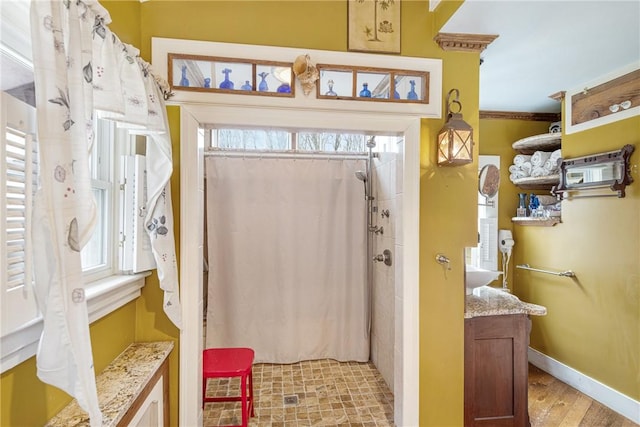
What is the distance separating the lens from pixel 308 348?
275 cm

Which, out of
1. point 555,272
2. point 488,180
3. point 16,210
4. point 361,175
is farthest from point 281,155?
point 555,272

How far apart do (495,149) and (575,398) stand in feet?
6.87

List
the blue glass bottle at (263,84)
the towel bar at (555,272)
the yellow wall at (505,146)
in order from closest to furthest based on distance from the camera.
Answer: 1. the blue glass bottle at (263,84)
2. the towel bar at (555,272)
3. the yellow wall at (505,146)

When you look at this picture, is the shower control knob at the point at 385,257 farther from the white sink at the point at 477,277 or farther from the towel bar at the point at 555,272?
the towel bar at the point at 555,272

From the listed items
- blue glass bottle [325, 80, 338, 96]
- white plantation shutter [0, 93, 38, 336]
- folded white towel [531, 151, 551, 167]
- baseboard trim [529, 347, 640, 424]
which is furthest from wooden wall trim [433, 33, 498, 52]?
baseboard trim [529, 347, 640, 424]

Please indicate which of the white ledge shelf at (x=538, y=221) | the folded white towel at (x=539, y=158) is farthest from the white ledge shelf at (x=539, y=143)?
the white ledge shelf at (x=538, y=221)

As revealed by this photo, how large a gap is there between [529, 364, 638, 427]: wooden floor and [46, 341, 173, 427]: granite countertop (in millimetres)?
2331

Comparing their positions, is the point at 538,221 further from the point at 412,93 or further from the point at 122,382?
the point at 122,382

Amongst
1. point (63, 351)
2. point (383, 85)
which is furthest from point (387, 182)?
point (63, 351)

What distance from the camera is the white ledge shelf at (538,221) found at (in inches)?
99.4

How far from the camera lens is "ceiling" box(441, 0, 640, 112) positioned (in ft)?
4.98

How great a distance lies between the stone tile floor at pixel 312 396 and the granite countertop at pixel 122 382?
0.88 metres

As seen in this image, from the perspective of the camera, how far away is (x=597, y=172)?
2193 millimetres

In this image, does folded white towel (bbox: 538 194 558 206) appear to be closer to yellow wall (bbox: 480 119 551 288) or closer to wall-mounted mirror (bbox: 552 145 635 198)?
yellow wall (bbox: 480 119 551 288)
